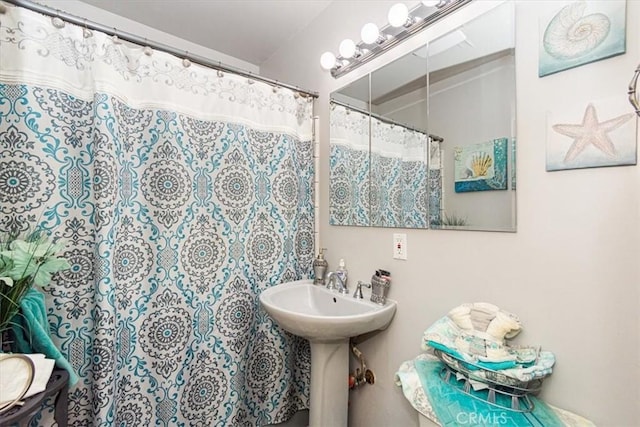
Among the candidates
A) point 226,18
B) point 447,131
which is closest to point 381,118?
point 447,131

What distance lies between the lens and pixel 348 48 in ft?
4.83

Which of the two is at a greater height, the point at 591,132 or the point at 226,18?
the point at 226,18

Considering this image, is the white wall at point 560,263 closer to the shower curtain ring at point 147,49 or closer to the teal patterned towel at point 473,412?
the teal patterned towel at point 473,412

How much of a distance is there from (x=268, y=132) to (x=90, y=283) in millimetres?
1067

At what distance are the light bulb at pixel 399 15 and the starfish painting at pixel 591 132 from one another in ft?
2.54

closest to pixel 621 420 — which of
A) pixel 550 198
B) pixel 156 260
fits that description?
pixel 550 198

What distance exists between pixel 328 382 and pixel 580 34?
1579mm

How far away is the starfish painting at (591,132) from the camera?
0.74 metres

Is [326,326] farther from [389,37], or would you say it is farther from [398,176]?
[389,37]

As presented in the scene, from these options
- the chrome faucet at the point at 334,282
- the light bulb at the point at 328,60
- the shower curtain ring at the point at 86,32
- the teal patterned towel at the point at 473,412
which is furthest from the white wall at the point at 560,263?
the shower curtain ring at the point at 86,32

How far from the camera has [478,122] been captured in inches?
40.9

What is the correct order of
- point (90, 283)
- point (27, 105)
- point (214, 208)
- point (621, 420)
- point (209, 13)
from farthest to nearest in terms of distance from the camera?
point (209, 13) < point (214, 208) < point (90, 283) < point (27, 105) < point (621, 420)

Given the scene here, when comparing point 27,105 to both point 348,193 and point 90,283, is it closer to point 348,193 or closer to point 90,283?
point 90,283

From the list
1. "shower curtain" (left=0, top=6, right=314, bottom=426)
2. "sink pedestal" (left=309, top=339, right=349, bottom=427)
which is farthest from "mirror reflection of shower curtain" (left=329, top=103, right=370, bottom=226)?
"sink pedestal" (left=309, top=339, right=349, bottom=427)
